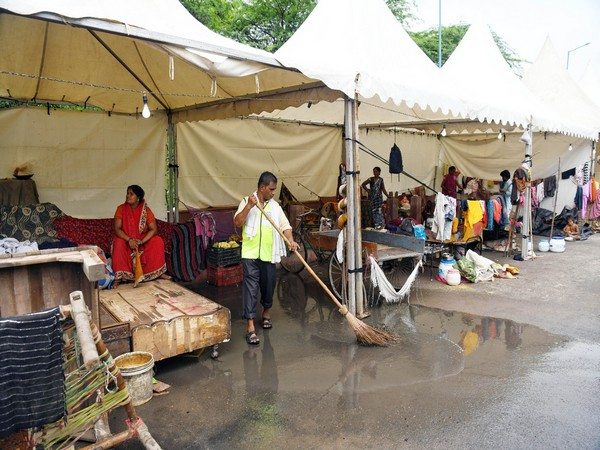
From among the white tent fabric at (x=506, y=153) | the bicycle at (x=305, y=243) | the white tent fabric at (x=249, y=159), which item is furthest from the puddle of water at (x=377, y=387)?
the white tent fabric at (x=506, y=153)

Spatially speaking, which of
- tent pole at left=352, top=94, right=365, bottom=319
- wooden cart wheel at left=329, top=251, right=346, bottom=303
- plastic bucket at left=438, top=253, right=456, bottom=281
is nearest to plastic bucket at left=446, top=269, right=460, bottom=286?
plastic bucket at left=438, top=253, right=456, bottom=281

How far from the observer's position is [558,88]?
14.1m

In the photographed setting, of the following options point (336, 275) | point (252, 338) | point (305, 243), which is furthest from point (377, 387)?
point (305, 243)

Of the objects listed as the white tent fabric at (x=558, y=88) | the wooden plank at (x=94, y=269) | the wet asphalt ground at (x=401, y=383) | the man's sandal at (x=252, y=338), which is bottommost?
the wet asphalt ground at (x=401, y=383)

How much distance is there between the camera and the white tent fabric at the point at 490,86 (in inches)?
301

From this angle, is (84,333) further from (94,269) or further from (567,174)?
(567,174)

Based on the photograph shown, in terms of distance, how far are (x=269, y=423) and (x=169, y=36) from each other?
3312 millimetres

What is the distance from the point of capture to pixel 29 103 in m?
6.74

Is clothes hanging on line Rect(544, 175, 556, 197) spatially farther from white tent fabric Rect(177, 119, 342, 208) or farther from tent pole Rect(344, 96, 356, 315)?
tent pole Rect(344, 96, 356, 315)

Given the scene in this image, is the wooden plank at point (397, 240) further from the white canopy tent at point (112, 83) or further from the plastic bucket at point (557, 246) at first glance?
the plastic bucket at point (557, 246)

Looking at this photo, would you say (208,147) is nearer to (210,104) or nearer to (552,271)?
(210,104)

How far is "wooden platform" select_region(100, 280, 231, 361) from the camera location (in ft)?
13.6

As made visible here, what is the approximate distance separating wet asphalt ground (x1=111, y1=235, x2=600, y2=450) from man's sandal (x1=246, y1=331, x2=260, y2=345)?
80mm

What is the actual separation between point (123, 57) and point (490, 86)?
678 centimetres
